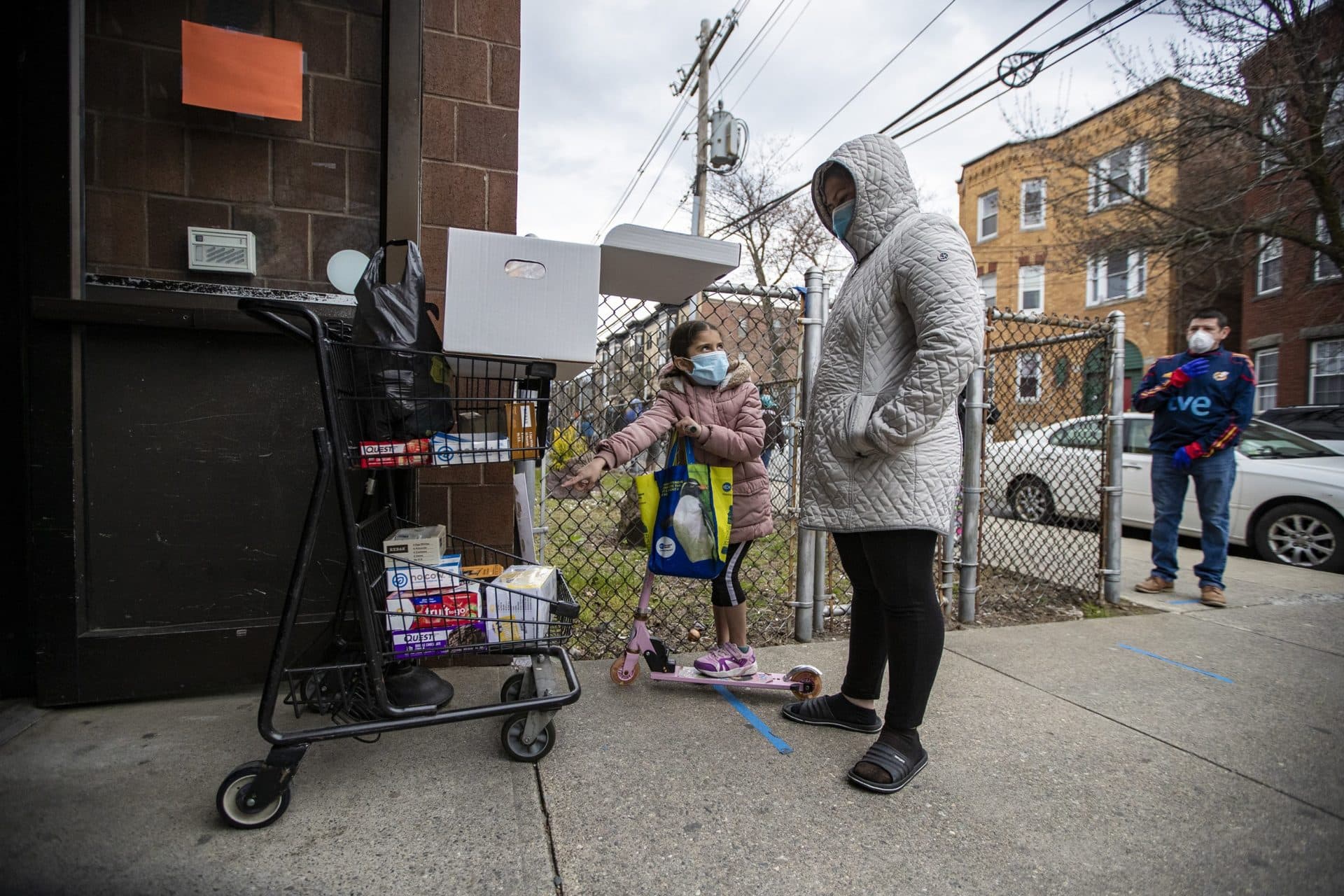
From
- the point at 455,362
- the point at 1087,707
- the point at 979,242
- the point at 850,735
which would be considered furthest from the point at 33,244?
the point at 979,242

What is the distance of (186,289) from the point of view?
254 centimetres

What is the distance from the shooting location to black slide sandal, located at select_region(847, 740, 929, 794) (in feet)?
6.65

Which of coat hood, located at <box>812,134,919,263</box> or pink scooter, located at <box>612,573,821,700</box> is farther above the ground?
coat hood, located at <box>812,134,919,263</box>

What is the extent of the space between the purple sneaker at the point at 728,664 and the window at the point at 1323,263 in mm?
12929

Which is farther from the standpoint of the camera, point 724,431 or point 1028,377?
point 1028,377

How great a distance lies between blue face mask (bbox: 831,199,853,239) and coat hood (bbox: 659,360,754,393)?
0.60 meters

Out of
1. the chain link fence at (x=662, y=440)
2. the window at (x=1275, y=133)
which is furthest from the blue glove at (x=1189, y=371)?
the window at (x=1275, y=133)

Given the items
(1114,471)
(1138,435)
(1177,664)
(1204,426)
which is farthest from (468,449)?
(1138,435)

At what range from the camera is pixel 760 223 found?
749 inches

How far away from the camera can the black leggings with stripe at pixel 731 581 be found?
265cm

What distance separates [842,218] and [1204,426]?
11.9ft

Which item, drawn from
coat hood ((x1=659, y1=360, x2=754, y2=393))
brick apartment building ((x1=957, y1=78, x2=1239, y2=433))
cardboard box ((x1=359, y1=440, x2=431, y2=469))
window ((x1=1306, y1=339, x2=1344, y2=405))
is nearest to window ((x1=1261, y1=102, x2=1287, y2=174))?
brick apartment building ((x1=957, y1=78, x2=1239, y2=433))

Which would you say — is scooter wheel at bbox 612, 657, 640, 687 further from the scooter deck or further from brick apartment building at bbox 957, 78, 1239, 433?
brick apartment building at bbox 957, 78, 1239, 433

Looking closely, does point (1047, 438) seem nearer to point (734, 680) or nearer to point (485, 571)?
point (734, 680)
